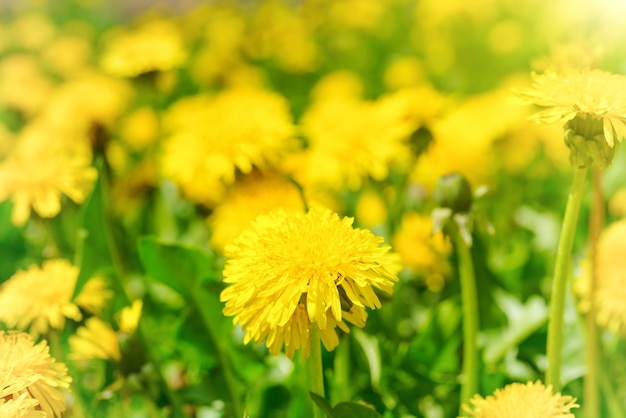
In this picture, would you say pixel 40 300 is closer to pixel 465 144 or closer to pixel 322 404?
pixel 322 404

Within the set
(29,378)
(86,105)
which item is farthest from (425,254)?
(86,105)

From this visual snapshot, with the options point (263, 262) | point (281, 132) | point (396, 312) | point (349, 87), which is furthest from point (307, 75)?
point (263, 262)

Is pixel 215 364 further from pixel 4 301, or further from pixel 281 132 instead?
pixel 281 132

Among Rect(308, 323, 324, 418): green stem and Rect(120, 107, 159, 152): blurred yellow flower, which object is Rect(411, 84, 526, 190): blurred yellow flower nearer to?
Rect(308, 323, 324, 418): green stem

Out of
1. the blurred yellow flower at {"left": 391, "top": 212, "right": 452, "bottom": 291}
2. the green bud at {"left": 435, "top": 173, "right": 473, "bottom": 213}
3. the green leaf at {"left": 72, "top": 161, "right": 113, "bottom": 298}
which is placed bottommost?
the green leaf at {"left": 72, "top": 161, "right": 113, "bottom": 298}

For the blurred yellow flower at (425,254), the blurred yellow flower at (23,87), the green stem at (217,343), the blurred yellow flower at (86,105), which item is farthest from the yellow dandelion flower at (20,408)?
the blurred yellow flower at (23,87)

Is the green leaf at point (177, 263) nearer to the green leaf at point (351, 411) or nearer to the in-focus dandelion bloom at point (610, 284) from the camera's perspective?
the green leaf at point (351, 411)

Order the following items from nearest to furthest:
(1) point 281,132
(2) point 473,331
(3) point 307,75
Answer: (2) point 473,331 < (1) point 281,132 < (3) point 307,75

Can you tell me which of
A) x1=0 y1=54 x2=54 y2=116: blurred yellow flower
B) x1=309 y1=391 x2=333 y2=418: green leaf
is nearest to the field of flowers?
x1=309 y1=391 x2=333 y2=418: green leaf
